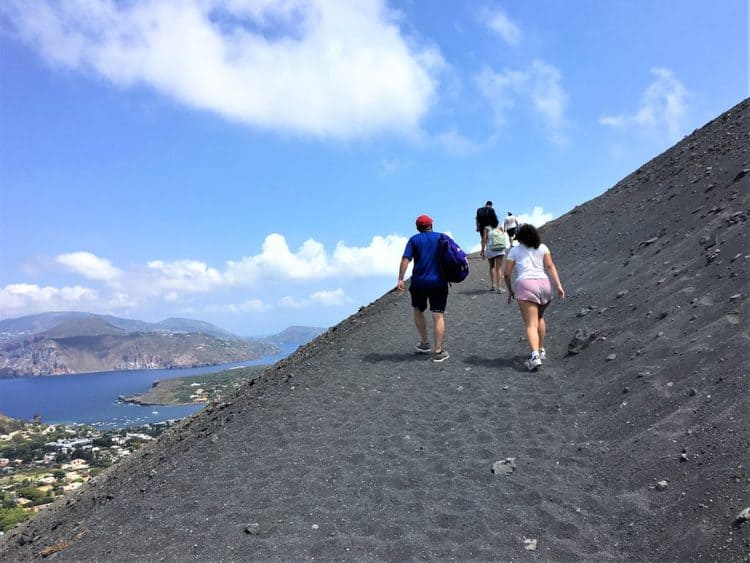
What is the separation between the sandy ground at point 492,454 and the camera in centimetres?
345

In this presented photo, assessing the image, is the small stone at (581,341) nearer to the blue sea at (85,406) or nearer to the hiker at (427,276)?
the hiker at (427,276)

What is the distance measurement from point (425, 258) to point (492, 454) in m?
4.49

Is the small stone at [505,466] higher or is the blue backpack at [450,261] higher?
the blue backpack at [450,261]

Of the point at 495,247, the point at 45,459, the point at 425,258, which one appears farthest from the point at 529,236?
the point at 45,459

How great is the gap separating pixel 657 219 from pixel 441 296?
31.1 feet

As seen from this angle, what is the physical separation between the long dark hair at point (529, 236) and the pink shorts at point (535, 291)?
2.21ft

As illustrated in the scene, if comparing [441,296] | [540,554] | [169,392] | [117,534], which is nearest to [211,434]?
[117,534]

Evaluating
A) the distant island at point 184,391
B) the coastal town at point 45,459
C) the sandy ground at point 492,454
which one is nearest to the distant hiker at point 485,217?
the sandy ground at point 492,454

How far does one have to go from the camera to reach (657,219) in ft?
45.1

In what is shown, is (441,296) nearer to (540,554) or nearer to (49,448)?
(540,554)

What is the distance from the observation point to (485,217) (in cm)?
1521

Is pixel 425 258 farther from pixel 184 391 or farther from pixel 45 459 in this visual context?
pixel 184 391

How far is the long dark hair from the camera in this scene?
7676 millimetres

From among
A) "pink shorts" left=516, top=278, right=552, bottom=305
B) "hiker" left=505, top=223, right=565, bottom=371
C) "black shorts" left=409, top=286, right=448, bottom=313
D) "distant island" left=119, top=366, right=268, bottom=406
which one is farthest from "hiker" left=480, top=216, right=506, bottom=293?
"distant island" left=119, top=366, right=268, bottom=406
